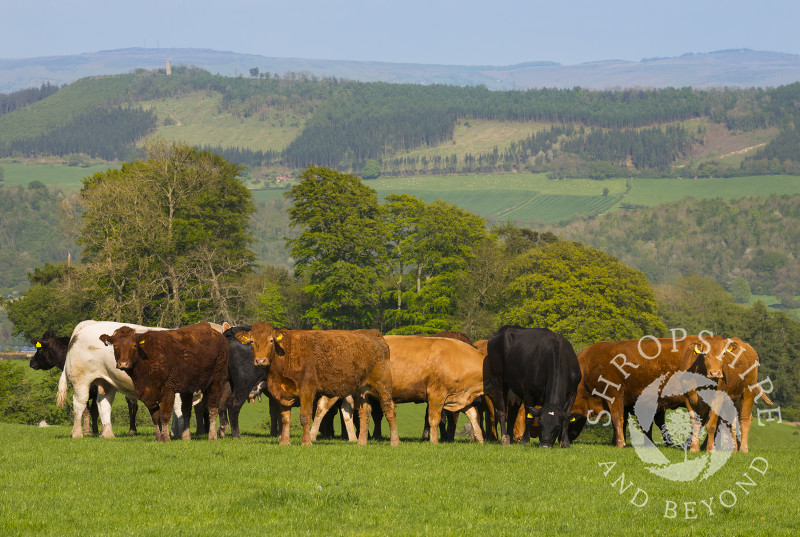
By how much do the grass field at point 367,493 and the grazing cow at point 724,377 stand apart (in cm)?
151

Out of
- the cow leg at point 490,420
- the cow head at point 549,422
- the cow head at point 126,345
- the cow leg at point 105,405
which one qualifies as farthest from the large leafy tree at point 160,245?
the cow head at point 549,422

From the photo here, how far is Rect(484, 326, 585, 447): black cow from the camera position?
73.0ft

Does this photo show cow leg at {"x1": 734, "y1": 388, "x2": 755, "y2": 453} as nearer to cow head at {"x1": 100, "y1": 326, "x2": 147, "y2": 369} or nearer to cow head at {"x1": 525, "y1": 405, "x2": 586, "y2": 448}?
cow head at {"x1": 525, "y1": 405, "x2": 586, "y2": 448}

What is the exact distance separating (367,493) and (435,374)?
8599 mm

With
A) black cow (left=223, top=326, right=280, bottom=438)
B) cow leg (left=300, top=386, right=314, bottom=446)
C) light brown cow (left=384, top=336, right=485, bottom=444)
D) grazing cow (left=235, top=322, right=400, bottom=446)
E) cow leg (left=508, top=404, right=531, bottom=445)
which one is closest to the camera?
cow leg (left=300, top=386, right=314, bottom=446)

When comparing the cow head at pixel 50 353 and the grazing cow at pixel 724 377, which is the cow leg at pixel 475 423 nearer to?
the grazing cow at pixel 724 377

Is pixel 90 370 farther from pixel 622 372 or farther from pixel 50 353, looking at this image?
pixel 622 372

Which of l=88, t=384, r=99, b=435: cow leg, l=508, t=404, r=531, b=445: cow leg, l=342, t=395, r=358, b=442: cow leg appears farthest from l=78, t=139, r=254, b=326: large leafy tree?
l=508, t=404, r=531, b=445: cow leg

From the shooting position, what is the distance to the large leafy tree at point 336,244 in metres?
89.8

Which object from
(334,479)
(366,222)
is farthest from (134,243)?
(334,479)

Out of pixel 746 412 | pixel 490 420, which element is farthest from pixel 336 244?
pixel 746 412

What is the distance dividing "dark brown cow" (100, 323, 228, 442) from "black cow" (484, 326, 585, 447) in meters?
6.42

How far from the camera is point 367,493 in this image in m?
15.0

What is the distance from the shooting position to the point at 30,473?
16438mm
